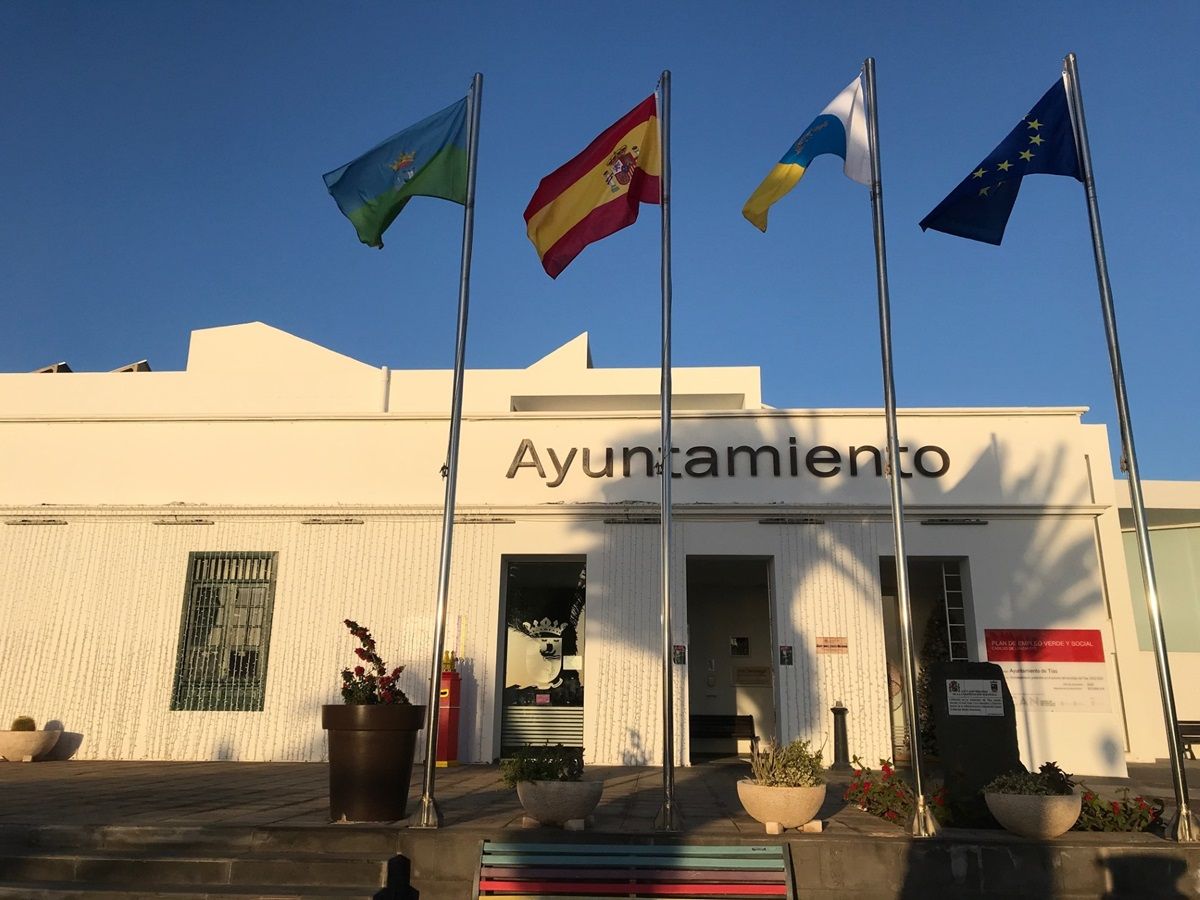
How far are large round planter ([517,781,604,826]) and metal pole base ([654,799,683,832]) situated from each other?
0.57 meters

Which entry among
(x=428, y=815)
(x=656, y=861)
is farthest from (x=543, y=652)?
(x=656, y=861)

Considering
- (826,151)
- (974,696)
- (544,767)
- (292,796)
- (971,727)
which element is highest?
(826,151)

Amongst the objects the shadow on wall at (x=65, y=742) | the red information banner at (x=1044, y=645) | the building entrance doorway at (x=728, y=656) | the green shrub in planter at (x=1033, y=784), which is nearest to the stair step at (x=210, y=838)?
the green shrub in planter at (x=1033, y=784)

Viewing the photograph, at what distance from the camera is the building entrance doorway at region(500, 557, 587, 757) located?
49.3 ft

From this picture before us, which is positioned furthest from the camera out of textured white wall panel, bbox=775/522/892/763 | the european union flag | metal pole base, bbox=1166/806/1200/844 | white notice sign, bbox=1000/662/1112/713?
textured white wall panel, bbox=775/522/892/763

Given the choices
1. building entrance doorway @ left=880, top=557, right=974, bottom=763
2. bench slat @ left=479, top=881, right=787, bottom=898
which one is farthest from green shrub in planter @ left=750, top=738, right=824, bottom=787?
building entrance doorway @ left=880, top=557, right=974, bottom=763

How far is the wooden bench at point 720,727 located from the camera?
17.5m

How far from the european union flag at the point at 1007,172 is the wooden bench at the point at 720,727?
35.7 feet

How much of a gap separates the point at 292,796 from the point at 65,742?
23.0 feet

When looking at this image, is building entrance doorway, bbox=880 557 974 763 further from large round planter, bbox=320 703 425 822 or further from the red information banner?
large round planter, bbox=320 703 425 822

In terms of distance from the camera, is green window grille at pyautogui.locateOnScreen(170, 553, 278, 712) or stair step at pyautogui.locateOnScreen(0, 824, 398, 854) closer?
stair step at pyautogui.locateOnScreen(0, 824, 398, 854)

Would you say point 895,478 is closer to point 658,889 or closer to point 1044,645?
point 658,889

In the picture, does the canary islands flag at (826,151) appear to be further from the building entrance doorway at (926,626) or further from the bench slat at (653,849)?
the building entrance doorway at (926,626)

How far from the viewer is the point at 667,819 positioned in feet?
25.5
